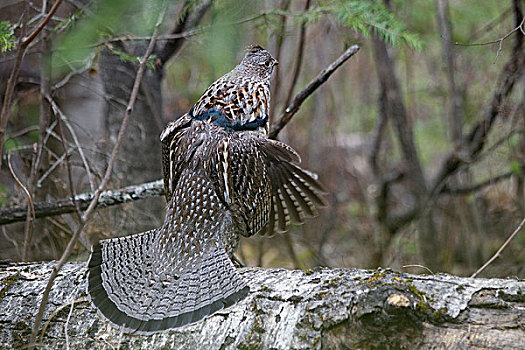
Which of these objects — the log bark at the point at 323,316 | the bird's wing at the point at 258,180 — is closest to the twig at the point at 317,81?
the bird's wing at the point at 258,180

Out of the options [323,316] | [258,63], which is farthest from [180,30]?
[323,316]

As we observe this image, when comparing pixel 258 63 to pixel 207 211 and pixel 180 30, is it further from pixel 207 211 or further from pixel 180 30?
pixel 207 211

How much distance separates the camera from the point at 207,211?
2.98 m

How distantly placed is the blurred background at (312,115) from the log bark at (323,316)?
2.92 ft

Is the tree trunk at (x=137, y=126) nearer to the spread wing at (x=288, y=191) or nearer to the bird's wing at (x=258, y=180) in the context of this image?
the spread wing at (x=288, y=191)

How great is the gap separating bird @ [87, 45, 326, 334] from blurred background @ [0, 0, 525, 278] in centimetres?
56

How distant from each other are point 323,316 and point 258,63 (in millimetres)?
2237

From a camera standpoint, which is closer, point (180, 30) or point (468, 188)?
point (180, 30)

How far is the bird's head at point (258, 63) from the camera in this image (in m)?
3.84

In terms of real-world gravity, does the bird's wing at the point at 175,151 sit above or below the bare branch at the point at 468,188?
above

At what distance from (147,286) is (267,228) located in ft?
4.55

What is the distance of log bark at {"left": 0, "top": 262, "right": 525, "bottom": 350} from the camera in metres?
2.00

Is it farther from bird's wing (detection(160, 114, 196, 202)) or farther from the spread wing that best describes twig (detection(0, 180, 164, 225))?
the spread wing

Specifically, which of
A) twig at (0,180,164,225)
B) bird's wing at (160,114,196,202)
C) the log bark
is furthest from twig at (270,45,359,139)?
the log bark
